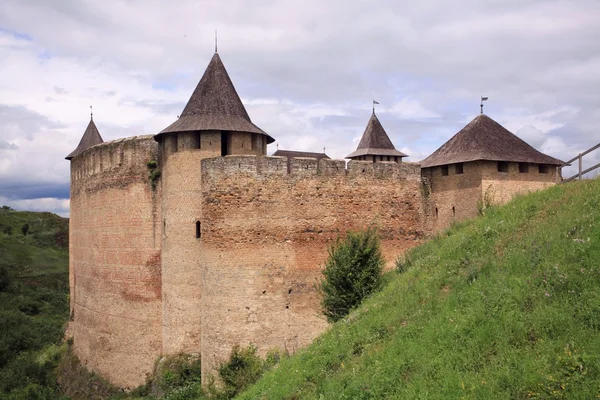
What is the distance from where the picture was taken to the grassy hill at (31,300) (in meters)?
27.2

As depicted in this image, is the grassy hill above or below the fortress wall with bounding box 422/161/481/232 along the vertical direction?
below

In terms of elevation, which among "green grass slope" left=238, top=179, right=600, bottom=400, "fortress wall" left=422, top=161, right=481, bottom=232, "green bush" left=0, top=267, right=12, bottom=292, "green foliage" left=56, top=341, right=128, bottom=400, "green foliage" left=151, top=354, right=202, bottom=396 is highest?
"fortress wall" left=422, top=161, right=481, bottom=232

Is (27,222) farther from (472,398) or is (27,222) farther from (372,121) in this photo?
(472,398)

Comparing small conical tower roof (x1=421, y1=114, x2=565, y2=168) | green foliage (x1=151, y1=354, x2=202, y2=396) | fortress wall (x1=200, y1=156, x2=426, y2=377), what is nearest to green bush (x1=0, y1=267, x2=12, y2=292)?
green foliage (x1=151, y1=354, x2=202, y2=396)

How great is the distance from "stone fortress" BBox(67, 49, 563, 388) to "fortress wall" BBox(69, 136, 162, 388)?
0.06 metres

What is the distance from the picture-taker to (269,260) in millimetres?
17562

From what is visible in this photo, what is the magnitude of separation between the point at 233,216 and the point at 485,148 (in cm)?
893

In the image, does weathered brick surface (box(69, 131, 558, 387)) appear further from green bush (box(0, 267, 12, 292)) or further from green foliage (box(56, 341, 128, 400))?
green bush (box(0, 267, 12, 292))

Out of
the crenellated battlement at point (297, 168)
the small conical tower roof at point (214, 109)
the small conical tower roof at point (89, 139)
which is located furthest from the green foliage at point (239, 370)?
the small conical tower roof at point (89, 139)

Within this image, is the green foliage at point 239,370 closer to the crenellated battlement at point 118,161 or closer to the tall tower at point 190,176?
the tall tower at point 190,176

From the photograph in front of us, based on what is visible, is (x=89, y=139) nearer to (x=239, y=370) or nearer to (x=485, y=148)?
(x=239, y=370)

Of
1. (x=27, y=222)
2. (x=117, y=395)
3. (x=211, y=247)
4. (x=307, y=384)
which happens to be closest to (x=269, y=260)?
(x=211, y=247)

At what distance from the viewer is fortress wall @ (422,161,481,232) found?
1948 cm

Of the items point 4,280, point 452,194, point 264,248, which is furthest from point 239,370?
point 4,280
